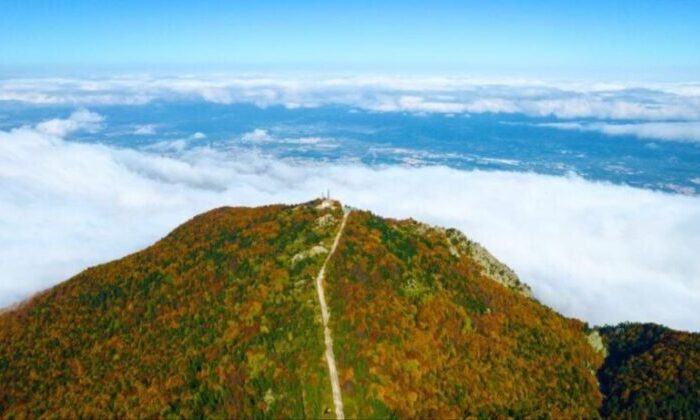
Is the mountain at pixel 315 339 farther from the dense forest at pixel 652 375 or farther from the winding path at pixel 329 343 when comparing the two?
the dense forest at pixel 652 375

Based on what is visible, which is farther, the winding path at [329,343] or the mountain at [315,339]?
the mountain at [315,339]

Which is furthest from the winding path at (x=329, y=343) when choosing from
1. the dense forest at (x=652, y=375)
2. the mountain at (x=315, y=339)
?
the dense forest at (x=652, y=375)

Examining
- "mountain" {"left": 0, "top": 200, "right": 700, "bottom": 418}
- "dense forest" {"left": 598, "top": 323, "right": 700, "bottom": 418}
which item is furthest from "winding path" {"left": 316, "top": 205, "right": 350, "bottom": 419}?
"dense forest" {"left": 598, "top": 323, "right": 700, "bottom": 418}

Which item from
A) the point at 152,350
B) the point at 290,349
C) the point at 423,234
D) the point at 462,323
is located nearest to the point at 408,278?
the point at 462,323

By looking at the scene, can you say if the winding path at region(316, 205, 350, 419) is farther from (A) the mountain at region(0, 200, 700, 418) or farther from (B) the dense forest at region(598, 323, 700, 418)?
(B) the dense forest at region(598, 323, 700, 418)

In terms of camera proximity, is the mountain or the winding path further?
the mountain

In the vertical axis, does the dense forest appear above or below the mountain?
below

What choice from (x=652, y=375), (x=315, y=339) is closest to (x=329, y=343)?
(x=315, y=339)

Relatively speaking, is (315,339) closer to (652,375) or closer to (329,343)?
(329,343)

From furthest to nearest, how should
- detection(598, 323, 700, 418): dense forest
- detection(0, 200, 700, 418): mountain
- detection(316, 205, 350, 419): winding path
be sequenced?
detection(598, 323, 700, 418): dense forest → detection(0, 200, 700, 418): mountain → detection(316, 205, 350, 419): winding path
